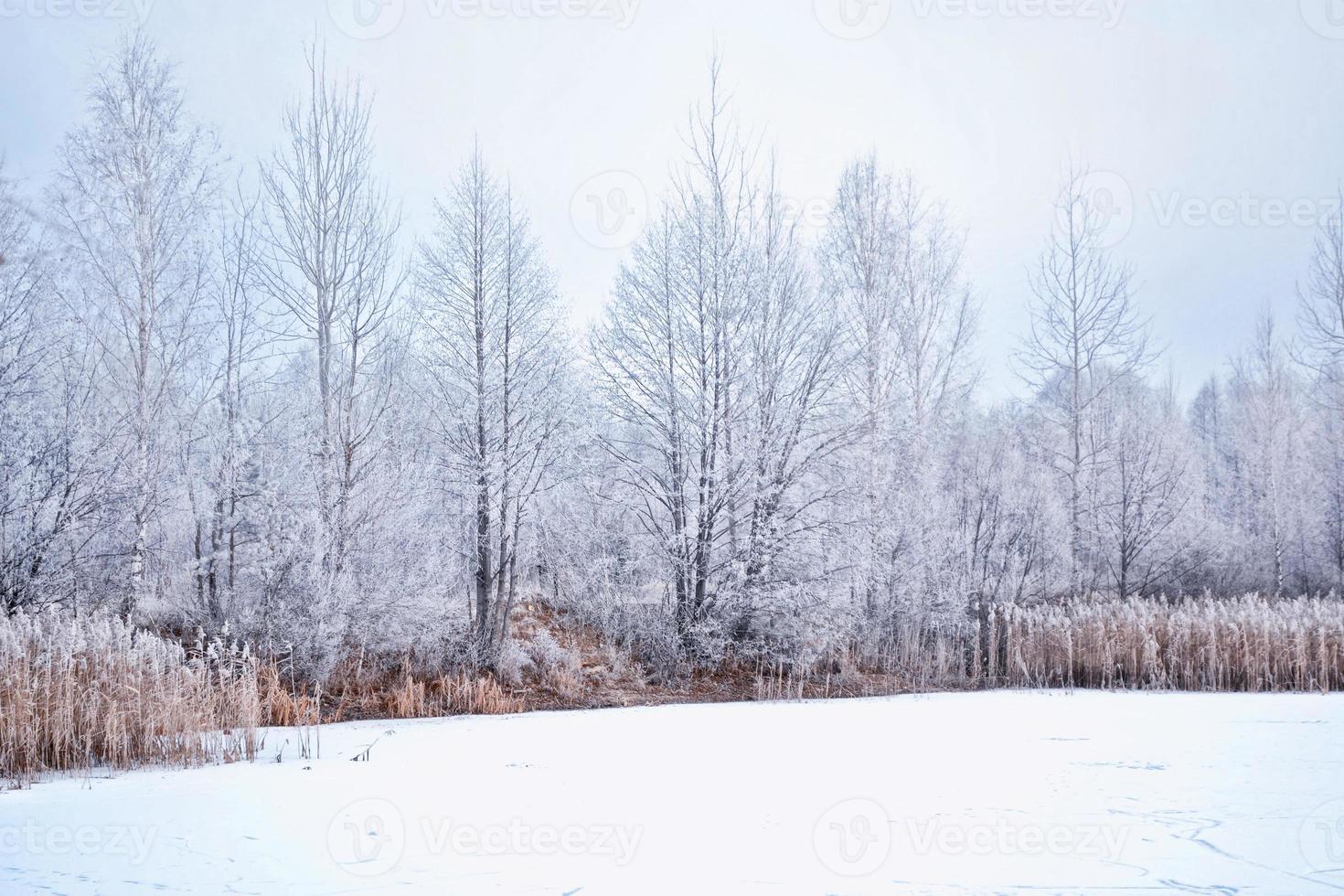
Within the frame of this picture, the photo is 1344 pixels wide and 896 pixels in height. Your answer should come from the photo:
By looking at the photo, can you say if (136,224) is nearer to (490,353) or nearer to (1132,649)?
(490,353)

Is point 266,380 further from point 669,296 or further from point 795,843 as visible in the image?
point 795,843

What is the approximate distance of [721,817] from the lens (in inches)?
172

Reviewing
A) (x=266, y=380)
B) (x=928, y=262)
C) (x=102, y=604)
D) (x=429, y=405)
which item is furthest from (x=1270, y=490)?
(x=102, y=604)

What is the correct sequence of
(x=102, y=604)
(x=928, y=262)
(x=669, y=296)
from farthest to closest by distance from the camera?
(x=928, y=262)
(x=669, y=296)
(x=102, y=604)

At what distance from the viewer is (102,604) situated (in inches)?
469

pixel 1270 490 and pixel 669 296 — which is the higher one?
pixel 669 296

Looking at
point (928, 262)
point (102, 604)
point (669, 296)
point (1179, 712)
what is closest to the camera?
point (1179, 712)

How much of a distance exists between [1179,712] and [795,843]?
6711 millimetres

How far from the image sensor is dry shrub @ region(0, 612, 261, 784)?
589 cm

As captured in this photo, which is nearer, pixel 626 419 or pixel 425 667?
pixel 425 667

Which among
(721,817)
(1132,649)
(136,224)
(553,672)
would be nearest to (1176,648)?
(1132,649)

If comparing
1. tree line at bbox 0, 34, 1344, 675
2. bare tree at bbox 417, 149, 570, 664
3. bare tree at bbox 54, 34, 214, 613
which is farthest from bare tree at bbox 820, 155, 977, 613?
bare tree at bbox 54, 34, 214, 613

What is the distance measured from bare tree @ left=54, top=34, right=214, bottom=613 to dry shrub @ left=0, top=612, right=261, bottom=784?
5.30 metres

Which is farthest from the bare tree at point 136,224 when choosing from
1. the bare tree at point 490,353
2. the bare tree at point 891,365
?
the bare tree at point 891,365
